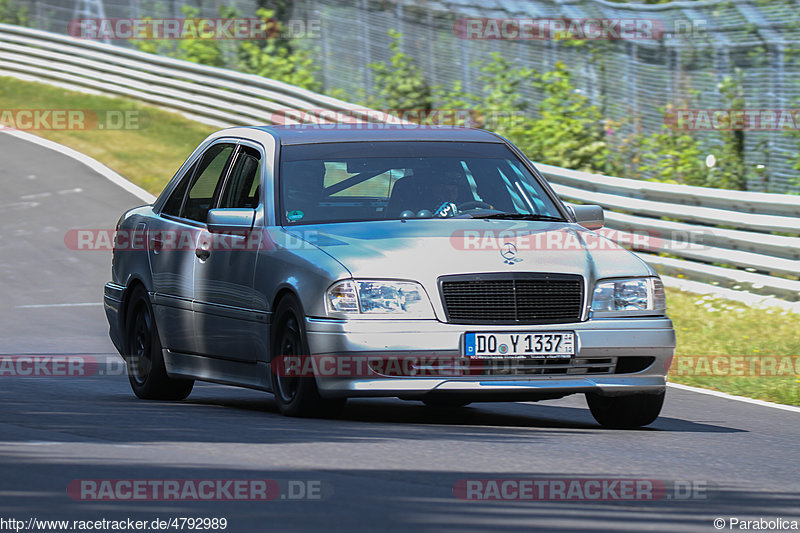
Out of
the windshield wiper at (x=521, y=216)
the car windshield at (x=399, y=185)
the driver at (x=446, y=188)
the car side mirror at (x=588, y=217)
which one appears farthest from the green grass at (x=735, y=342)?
the driver at (x=446, y=188)

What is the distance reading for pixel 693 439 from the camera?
858cm

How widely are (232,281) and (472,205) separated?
148 centimetres

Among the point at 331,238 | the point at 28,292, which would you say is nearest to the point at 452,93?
the point at 28,292

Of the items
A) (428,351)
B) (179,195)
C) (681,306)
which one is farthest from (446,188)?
(681,306)

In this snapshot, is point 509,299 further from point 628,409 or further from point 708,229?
point 708,229

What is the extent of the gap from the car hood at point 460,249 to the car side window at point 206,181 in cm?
140

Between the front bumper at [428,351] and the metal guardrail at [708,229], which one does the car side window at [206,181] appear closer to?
the front bumper at [428,351]

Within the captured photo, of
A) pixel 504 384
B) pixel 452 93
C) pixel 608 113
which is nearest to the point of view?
pixel 504 384

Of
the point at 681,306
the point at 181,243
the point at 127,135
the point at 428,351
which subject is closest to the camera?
the point at 428,351

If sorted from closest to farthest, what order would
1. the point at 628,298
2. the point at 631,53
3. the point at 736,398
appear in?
the point at 628,298, the point at 736,398, the point at 631,53

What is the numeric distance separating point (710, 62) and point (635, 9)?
1.39 m

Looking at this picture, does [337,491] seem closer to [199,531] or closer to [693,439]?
[199,531]

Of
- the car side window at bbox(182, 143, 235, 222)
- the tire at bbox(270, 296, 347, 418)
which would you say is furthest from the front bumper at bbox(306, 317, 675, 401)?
the car side window at bbox(182, 143, 235, 222)

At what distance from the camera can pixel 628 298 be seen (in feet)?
28.8
